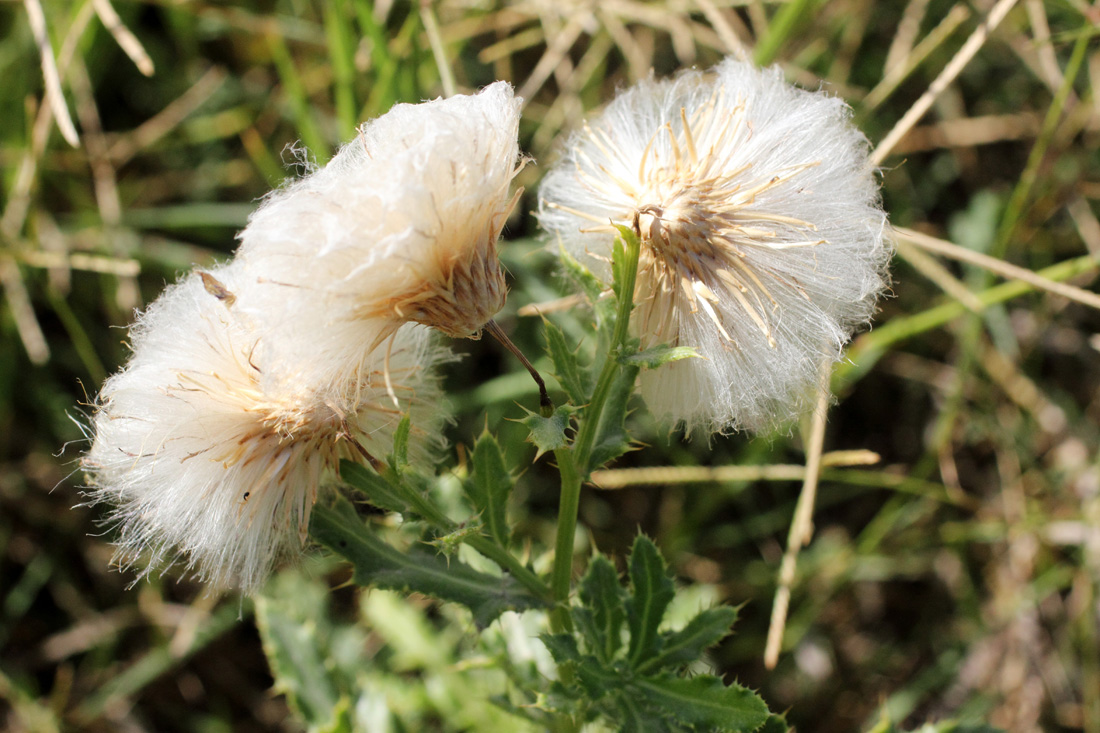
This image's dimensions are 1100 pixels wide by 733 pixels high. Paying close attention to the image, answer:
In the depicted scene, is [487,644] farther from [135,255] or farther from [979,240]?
[979,240]

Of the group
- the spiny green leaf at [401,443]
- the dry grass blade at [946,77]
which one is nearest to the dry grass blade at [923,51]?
the dry grass blade at [946,77]

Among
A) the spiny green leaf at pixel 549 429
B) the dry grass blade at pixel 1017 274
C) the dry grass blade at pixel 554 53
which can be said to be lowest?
the dry grass blade at pixel 1017 274

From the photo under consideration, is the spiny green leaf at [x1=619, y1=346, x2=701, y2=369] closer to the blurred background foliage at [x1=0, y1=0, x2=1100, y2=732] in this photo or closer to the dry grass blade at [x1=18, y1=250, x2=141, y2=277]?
the blurred background foliage at [x1=0, y1=0, x2=1100, y2=732]

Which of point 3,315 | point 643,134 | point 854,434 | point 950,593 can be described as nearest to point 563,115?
point 643,134

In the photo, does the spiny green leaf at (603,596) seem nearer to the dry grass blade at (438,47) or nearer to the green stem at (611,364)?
the green stem at (611,364)

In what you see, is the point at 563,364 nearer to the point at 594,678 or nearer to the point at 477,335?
the point at 477,335

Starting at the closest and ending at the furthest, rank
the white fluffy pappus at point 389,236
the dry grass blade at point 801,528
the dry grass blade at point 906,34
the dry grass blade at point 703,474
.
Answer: the white fluffy pappus at point 389,236
the dry grass blade at point 801,528
the dry grass blade at point 703,474
the dry grass blade at point 906,34

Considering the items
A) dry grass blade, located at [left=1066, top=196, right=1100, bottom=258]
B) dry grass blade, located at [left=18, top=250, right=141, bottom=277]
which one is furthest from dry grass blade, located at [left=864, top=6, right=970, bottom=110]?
dry grass blade, located at [left=18, top=250, right=141, bottom=277]

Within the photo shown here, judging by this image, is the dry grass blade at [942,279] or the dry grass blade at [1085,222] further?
the dry grass blade at [1085,222]

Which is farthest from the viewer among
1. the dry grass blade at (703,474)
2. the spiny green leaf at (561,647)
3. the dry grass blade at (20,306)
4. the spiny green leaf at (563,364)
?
the dry grass blade at (20,306)

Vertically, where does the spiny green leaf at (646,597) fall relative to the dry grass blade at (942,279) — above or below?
above
